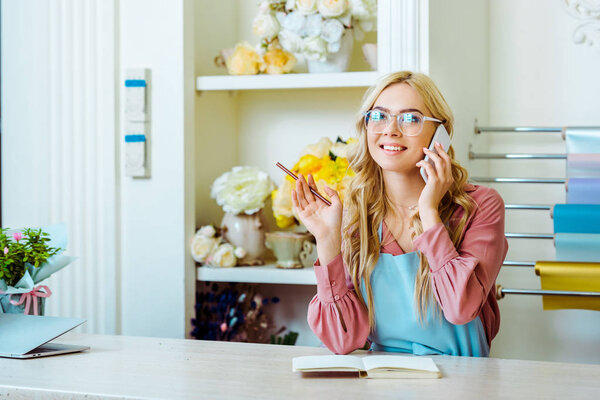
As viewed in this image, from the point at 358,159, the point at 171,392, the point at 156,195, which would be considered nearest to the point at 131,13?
the point at 156,195

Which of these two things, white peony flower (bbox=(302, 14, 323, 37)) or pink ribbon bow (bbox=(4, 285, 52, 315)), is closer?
pink ribbon bow (bbox=(4, 285, 52, 315))

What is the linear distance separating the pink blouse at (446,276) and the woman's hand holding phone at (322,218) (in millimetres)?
31

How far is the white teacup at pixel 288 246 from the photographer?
8.92 ft

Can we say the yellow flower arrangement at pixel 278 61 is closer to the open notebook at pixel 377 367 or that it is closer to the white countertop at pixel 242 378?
the white countertop at pixel 242 378

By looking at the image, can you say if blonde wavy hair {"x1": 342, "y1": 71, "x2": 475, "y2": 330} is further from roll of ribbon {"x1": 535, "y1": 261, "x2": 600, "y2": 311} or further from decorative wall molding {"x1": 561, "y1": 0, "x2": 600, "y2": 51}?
decorative wall molding {"x1": 561, "y1": 0, "x2": 600, "y2": 51}

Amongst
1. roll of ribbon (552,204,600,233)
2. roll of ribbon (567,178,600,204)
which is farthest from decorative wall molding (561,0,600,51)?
roll of ribbon (552,204,600,233)

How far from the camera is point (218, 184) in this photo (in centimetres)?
281

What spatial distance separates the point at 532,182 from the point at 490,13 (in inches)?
27.2

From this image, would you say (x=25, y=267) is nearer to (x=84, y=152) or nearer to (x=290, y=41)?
(x=84, y=152)

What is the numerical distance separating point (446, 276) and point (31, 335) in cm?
97

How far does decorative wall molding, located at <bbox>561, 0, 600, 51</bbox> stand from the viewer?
2717 mm

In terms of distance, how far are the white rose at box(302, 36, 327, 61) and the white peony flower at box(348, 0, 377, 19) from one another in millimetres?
148

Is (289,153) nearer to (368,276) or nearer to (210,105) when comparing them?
(210,105)

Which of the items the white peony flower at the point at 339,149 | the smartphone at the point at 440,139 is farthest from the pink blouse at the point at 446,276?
the white peony flower at the point at 339,149
